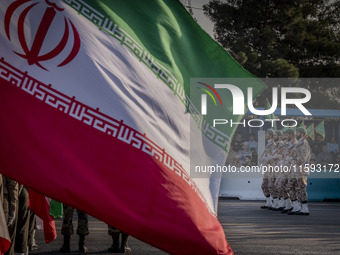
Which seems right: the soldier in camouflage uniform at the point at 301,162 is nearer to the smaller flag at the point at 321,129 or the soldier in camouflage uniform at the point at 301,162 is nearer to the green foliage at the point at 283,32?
the smaller flag at the point at 321,129

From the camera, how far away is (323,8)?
43.9 meters

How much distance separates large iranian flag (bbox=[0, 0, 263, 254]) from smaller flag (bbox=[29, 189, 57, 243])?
444cm

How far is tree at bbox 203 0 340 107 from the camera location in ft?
134

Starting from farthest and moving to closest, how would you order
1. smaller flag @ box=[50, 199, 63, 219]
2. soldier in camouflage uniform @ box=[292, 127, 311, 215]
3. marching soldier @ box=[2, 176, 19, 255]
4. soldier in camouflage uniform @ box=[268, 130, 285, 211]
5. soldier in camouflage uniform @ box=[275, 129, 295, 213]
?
1. soldier in camouflage uniform @ box=[268, 130, 285, 211]
2. soldier in camouflage uniform @ box=[275, 129, 295, 213]
3. soldier in camouflage uniform @ box=[292, 127, 311, 215]
4. smaller flag @ box=[50, 199, 63, 219]
5. marching soldier @ box=[2, 176, 19, 255]

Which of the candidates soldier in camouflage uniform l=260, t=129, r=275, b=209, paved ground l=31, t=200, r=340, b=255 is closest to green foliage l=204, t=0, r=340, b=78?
soldier in camouflage uniform l=260, t=129, r=275, b=209

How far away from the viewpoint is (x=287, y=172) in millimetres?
18844

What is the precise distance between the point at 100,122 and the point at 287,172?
1518 centimetres

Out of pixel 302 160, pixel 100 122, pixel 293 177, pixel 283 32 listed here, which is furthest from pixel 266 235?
pixel 283 32

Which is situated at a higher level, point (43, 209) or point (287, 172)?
point (287, 172)

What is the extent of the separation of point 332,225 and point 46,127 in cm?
1098

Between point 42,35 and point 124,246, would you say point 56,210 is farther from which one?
point 42,35

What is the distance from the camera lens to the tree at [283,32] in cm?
4091

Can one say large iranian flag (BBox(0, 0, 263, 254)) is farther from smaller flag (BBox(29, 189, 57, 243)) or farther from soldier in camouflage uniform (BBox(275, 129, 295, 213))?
soldier in camouflage uniform (BBox(275, 129, 295, 213))

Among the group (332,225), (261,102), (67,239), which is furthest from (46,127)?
(261,102)
